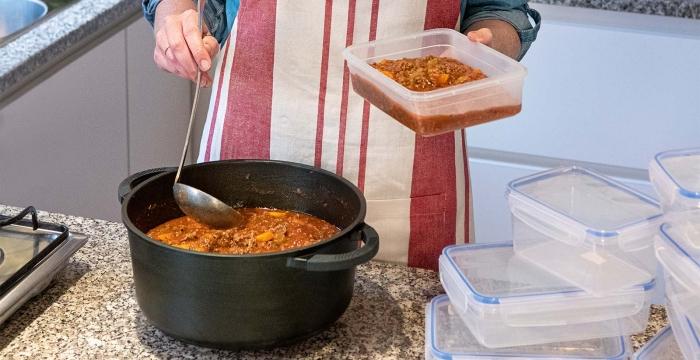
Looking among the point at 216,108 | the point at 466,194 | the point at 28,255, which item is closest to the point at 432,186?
the point at 466,194

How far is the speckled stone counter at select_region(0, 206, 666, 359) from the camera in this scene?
0.94 meters

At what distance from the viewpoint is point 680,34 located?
204 centimetres

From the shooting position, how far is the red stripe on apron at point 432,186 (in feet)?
4.16

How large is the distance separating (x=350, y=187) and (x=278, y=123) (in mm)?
280

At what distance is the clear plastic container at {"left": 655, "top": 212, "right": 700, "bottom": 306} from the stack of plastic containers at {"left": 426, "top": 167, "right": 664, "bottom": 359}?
0.05 metres

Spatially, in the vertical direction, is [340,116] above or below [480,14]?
below

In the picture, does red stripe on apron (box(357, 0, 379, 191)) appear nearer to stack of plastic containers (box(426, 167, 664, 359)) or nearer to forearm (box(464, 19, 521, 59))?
forearm (box(464, 19, 521, 59))

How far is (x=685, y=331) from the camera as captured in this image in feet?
2.48

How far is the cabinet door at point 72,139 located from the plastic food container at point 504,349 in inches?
48.2

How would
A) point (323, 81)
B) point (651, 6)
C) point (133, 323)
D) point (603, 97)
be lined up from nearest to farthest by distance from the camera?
point (133, 323), point (323, 81), point (651, 6), point (603, 97)

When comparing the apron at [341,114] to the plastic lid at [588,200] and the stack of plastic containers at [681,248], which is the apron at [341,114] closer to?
the plastic lid at [588,200]

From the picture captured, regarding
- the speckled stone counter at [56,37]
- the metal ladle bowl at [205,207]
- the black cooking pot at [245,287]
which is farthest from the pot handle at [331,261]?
the speckled stone counter at [56,37]

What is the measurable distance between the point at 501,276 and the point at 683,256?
8.0 inches

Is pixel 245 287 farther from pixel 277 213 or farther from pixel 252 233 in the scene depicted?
pixel 277 213
